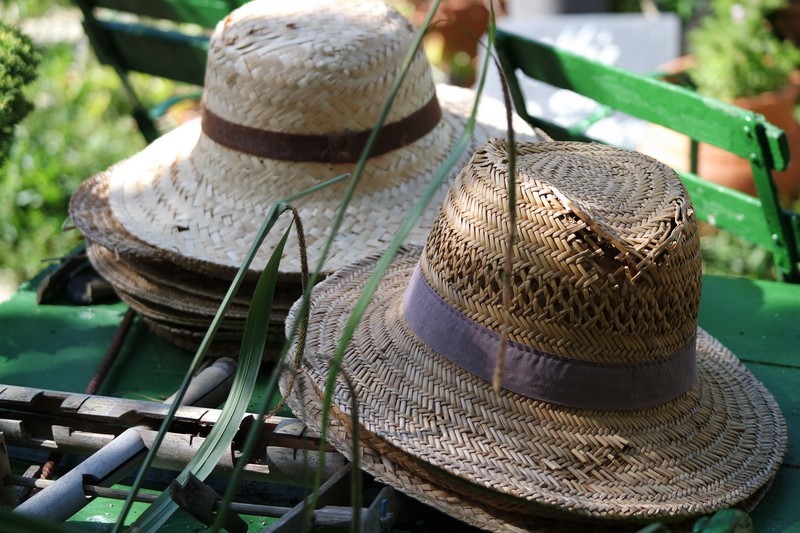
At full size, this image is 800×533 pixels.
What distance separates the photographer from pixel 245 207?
6.77 feet

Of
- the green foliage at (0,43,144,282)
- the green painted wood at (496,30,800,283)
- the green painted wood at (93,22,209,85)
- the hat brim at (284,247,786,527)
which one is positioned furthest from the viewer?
the green foliage at (0,43,144,282)

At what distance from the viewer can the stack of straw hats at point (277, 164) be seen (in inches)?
77.5

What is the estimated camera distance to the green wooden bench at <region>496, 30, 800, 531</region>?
2082 millimetres

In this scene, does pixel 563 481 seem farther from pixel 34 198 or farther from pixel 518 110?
pixel 34 198

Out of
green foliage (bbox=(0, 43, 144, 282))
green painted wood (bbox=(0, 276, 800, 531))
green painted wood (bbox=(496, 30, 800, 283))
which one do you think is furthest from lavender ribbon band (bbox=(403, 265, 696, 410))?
green foliage (bbox=(0, 43, 144, 282))

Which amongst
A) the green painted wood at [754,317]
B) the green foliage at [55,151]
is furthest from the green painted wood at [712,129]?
the green foliage at [55,151]

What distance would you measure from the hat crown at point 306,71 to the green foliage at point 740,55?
2.51m

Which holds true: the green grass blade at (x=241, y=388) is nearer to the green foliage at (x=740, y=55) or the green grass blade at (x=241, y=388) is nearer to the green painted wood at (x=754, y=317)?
the green painted wood at (x=754, y=317)

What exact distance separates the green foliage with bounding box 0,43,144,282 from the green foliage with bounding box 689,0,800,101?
8.67ft

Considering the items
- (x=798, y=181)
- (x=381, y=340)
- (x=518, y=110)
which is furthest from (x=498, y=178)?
(x=798, y=181)

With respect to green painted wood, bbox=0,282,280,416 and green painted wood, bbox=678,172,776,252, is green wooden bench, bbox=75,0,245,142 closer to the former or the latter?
green painted wood, bbox=0,282,280,416

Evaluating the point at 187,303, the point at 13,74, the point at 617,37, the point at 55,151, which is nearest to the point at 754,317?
the point at 187,303

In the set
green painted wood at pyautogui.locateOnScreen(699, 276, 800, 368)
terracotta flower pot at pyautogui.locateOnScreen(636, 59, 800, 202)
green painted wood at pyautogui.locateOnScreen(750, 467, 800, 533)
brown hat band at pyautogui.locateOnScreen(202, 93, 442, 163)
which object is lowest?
terracotta flower pot at pyautogui.locateOnScreen(636, 59, 800, 202)

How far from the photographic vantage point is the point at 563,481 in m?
1.38
